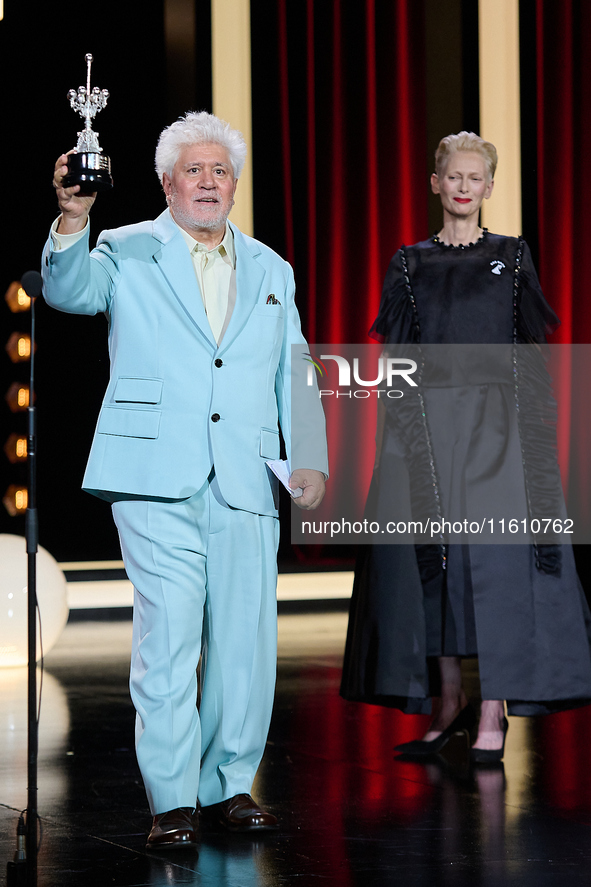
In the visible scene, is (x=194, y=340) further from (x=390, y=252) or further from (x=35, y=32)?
(x=35, y=32)

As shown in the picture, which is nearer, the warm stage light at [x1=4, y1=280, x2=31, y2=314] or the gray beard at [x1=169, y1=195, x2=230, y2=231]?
the gray beard at [x1=169, y1=195, x2=230, y2=231]

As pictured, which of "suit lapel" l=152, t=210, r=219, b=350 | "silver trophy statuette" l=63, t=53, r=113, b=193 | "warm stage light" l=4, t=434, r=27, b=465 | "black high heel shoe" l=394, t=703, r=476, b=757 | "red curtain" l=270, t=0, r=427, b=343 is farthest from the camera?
"warm stage light" l=4, t=434, r=27, b=465

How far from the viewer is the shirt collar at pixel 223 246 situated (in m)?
2.62

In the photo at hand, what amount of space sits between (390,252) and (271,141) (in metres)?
0.96

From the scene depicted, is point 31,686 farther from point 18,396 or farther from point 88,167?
point 18,396

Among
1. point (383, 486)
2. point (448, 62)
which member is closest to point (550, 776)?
point (383, 486)

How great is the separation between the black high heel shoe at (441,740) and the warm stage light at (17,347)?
5.00 meters

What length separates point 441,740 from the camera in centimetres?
336

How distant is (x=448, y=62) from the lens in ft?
24.6

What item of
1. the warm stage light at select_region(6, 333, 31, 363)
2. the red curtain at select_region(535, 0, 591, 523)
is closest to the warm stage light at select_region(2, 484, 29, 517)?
the warm stage light at select_region(6, 333, 31, 363)

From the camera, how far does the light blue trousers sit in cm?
245

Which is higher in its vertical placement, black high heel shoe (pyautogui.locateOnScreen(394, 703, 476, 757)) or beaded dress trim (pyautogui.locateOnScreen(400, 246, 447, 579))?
beaded dress trim (pyautogui.locateOnScreen(400, 246, 447, 579))

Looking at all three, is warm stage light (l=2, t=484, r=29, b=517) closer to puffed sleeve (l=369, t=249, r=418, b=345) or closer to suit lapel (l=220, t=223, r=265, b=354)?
puffed sleeve (l=369, t=249, r=418, b=345)

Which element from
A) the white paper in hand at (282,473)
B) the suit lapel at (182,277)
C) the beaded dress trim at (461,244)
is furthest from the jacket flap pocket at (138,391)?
the beaded dress trim at (461,244)
